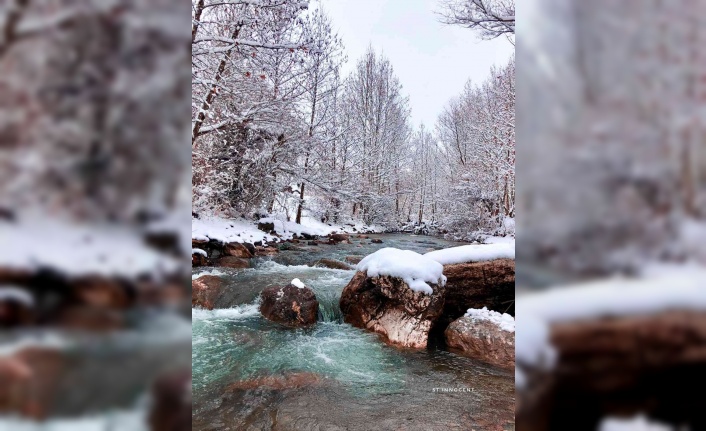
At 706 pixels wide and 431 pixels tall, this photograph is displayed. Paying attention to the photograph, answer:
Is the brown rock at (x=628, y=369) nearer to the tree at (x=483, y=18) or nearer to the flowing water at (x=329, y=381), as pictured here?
the flowing water at (x=329, y=381)

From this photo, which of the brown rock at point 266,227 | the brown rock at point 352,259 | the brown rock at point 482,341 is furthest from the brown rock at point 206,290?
the brown rock at point 266,227

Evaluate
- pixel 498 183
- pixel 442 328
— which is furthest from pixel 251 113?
pixel 498 183

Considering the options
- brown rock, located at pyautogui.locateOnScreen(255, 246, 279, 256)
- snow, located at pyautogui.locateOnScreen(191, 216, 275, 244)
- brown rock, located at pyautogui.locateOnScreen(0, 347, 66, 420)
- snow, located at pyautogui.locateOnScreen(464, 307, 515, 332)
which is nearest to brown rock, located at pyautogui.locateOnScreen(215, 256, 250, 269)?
snow, located at pyautogui.locateOnScreen(191, 216, 275, 244)

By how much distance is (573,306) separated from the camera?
550 mm

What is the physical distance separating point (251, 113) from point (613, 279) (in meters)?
7.04

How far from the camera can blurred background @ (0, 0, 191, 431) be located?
49 centimetres

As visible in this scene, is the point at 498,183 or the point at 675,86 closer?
the point at 675,86

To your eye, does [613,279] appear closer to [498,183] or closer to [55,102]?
[55,102]

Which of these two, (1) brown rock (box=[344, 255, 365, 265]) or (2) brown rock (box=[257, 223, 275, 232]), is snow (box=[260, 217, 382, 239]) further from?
(1) brown rock (box=[344, 255, 365, 265])

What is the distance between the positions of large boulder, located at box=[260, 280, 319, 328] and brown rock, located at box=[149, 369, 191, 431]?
3.27 meters

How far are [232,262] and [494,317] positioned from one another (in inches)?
160

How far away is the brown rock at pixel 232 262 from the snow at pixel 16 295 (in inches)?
212

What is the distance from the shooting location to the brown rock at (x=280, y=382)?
2.49 m

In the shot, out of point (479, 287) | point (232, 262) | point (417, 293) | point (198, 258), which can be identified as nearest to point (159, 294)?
point (417, 293)
